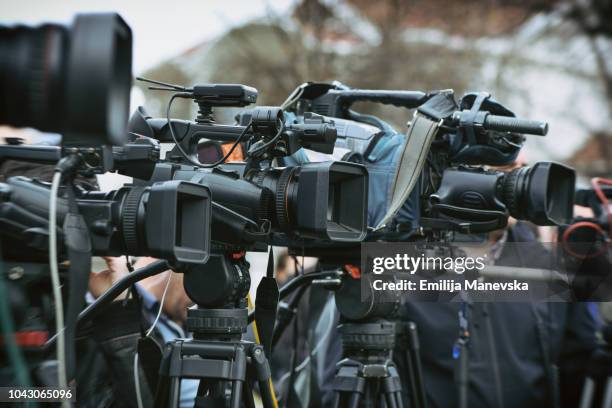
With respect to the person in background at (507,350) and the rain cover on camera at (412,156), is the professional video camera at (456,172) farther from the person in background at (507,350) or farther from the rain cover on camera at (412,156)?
the person in background at (507,350)

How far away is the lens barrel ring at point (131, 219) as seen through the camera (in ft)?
5.95

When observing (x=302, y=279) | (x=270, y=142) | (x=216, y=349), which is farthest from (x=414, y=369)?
(x=270, y=142)

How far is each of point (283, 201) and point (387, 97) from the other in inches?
34.9

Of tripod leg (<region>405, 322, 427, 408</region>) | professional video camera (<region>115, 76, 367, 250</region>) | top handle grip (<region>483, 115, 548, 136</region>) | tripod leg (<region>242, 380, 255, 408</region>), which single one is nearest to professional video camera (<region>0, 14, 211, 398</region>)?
professional video camera (<region>115, 76, 367, 250</region>)

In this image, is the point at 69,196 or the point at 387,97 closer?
the point at 69,196

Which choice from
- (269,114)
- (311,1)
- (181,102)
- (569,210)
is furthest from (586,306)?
(311,1)

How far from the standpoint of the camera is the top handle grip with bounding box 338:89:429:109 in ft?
9.23

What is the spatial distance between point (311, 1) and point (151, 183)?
626 centimetres

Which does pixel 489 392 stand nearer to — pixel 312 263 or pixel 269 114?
pixel 312 263

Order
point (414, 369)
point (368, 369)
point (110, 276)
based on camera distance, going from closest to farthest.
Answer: point (110, 276) → point (368, 369) → point (414, 369)

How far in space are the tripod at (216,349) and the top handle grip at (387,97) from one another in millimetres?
880

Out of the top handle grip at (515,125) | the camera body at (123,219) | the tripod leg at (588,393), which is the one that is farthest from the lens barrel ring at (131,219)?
the tripod leg at (588,393)

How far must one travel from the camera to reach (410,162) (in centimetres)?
252

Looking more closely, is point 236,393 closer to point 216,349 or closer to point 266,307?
point 216,349
